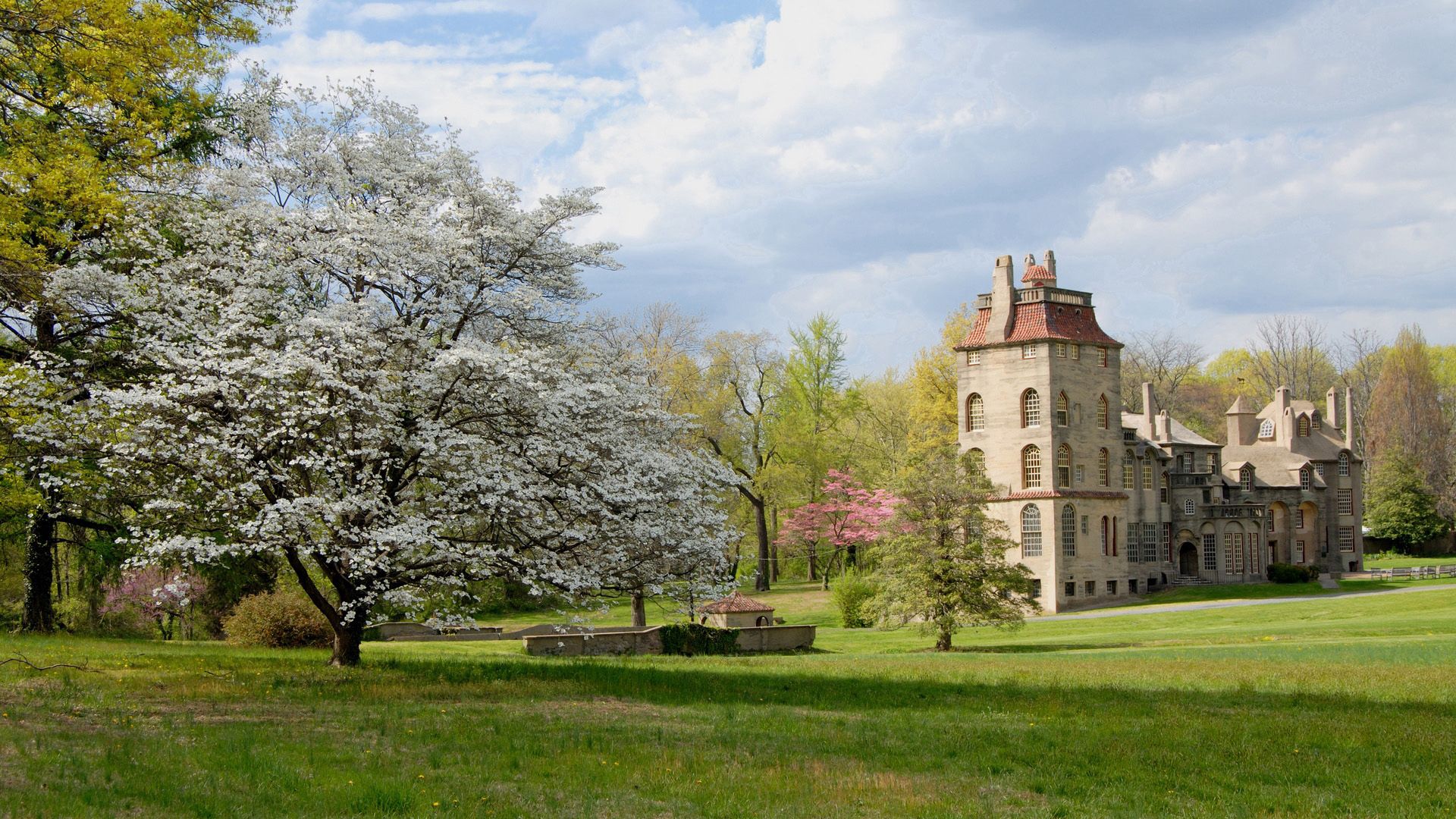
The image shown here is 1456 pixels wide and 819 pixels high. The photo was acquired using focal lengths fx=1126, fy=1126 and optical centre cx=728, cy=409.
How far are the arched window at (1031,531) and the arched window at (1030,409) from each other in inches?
154

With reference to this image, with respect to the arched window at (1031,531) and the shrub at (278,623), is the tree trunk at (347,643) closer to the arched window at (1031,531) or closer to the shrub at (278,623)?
the shrub at (278,623)

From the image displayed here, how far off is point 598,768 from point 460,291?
31.2ft

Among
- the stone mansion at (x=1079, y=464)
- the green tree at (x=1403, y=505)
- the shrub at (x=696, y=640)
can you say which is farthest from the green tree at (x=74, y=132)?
the green tree at (x=1403, y=505)

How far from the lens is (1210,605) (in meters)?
49.2

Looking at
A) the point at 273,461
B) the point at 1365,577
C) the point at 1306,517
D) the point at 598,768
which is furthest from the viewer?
the point at 1306,517

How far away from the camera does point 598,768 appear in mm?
10766

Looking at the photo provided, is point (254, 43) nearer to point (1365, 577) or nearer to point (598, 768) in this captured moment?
point (598, 768)

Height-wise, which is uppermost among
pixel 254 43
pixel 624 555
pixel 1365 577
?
pixel 254 43

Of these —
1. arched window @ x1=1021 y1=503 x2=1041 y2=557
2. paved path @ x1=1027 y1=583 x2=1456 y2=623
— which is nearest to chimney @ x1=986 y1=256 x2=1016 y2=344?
arched window @ x1=1021 y1=503 x2=1041 y2=557

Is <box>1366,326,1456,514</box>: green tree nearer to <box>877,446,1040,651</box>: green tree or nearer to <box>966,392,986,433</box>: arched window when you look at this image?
<box>966,392,986,433</box>: arched window

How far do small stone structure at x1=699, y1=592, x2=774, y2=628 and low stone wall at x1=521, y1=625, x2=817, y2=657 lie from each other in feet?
9.04

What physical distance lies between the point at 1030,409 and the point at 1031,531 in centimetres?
579

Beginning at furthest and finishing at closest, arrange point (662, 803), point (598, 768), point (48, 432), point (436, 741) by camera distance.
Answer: point (48, 432)
point (436, 741)
point (598, 768)
point (662, 803)

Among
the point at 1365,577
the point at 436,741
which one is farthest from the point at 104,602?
the point at 1365,577
